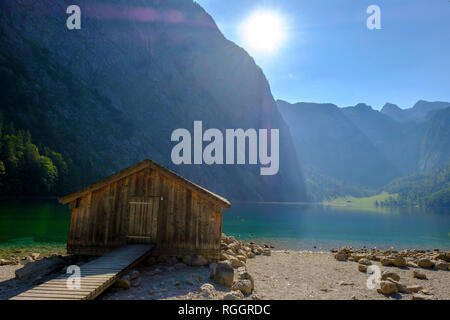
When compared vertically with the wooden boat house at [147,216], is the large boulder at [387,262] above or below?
below

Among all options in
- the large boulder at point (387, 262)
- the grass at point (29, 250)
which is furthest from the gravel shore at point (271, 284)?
the grass at point (29, 250)

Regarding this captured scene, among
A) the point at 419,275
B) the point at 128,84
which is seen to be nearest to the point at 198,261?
the point at 419,275

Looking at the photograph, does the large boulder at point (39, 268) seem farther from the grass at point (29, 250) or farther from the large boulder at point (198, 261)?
the grass at point (29, 250)

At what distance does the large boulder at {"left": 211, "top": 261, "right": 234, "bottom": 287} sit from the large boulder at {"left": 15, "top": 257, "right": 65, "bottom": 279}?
638 centimetres

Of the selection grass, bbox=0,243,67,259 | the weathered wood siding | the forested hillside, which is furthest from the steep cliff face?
the weathered wood siding

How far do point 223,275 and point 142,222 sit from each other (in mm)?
4544

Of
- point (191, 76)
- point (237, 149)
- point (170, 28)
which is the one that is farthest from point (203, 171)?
point (170, 28)

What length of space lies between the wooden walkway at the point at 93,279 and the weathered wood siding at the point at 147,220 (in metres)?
1.25

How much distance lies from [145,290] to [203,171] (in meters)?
106

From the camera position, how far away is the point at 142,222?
12156mm

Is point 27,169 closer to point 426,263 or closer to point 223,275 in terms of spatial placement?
point 223,275

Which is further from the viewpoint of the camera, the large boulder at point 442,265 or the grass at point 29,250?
the grass at point 29,250

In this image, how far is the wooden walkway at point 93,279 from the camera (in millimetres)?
6457
